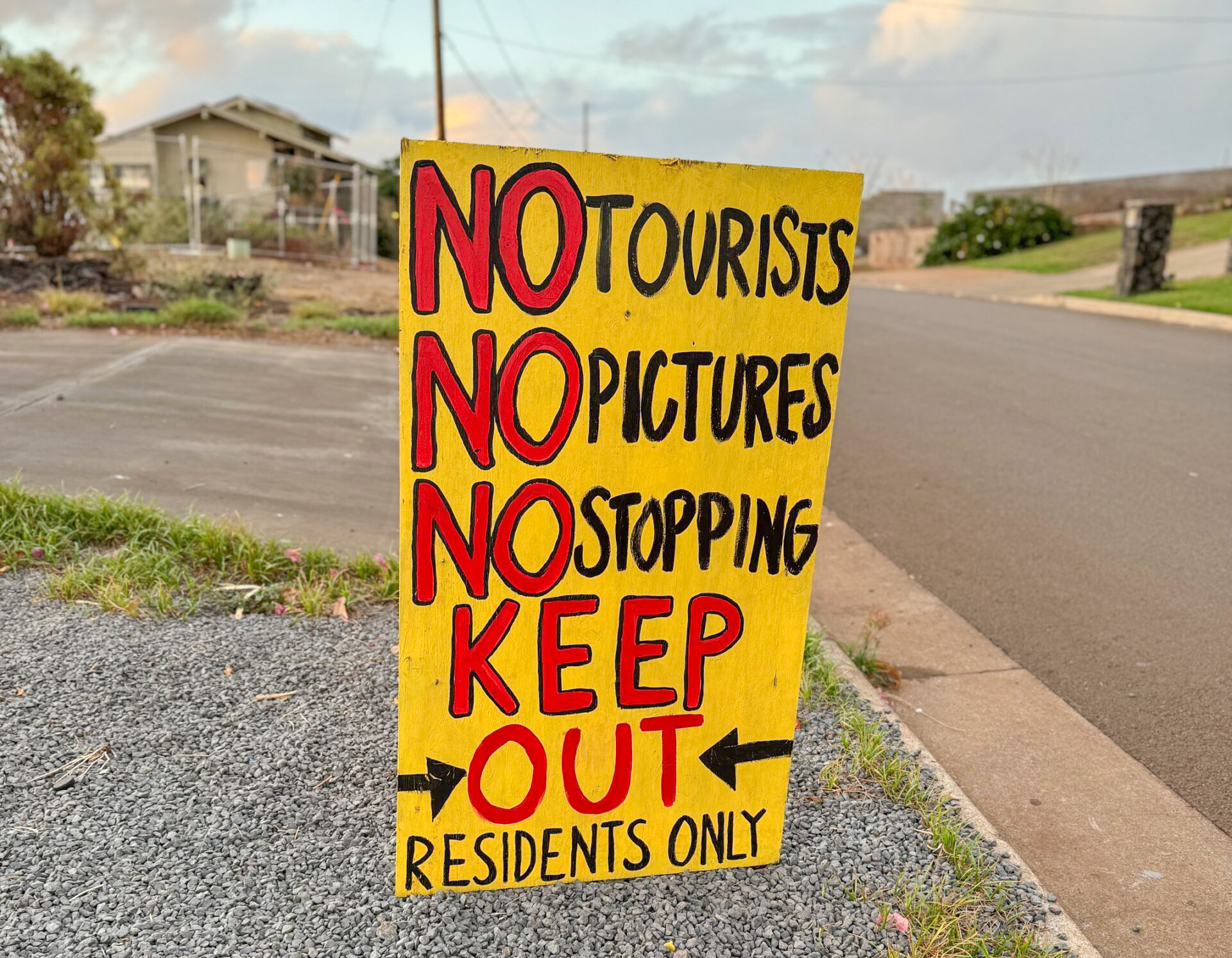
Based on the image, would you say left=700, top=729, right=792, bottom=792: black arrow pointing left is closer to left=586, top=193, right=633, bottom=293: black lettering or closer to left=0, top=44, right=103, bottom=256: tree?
left=586, top=193, right=633, bottom=293: black lettering

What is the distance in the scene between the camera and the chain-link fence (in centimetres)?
2048

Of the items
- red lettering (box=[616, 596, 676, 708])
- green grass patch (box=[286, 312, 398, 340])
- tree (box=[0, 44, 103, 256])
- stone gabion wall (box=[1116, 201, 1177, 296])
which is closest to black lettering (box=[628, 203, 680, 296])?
red lettering (box=[616, 596, 676, 708])

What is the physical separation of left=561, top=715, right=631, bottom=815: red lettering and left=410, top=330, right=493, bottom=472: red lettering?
666mm

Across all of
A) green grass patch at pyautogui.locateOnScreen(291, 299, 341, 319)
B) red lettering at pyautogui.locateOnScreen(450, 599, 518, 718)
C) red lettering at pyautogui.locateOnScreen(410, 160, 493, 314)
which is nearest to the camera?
red lettering at pyautogui.locateOnScreen(410, 160, 493, 314)

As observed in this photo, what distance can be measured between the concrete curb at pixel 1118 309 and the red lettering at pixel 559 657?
45.3 feet

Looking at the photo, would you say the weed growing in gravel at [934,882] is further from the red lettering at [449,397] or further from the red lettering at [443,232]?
the red lettering at [443,232]

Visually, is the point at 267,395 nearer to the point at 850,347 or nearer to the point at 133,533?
the point at 133,533

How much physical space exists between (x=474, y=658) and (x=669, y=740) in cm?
48

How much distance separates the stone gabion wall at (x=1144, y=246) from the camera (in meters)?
16.4

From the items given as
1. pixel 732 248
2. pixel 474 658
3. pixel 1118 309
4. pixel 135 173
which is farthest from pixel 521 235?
pixel 135 173

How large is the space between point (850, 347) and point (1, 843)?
10.7 metres

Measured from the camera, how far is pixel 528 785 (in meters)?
2.25

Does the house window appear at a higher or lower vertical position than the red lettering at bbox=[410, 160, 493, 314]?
higher

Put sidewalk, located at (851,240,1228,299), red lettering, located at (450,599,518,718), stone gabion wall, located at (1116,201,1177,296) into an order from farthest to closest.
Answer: sidewalk, located at (851,240,1228,299) → stone gabion wall, located at (1116,201,1177,296) → red lettering, located at (450,599,518,718)
